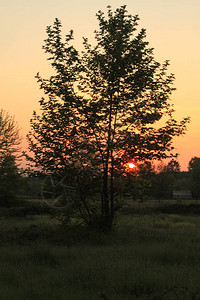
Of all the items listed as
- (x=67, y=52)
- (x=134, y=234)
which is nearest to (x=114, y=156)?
(x=134, y=234)

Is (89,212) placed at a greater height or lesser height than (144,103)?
lesser

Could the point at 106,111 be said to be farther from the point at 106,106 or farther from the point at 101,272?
the point at 101,272

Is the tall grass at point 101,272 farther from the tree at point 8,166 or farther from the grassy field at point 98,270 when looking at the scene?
the tree at point 8,166

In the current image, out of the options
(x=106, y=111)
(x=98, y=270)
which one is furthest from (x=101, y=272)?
(x=106, y=111)

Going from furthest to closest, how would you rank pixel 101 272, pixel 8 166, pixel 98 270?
pixel 8 166 < pixel 98 270 < pixel 101 272

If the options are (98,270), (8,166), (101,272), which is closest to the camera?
(101,272)

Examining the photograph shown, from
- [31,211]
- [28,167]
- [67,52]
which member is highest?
[67,52]

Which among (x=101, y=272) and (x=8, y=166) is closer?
(x=101, y=272)

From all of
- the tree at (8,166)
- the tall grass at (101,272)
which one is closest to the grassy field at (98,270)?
the tall grass at (101,272)

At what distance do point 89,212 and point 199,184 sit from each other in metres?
57.7

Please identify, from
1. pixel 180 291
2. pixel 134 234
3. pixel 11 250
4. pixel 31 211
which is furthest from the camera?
pixel 31 211

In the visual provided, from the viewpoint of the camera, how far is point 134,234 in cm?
1873

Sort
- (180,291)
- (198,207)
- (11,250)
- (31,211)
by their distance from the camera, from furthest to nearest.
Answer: (198,207) < (31,211) < (11,250) < (180,291)

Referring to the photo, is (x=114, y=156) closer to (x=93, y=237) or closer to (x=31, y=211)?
(x=93, y=237)
